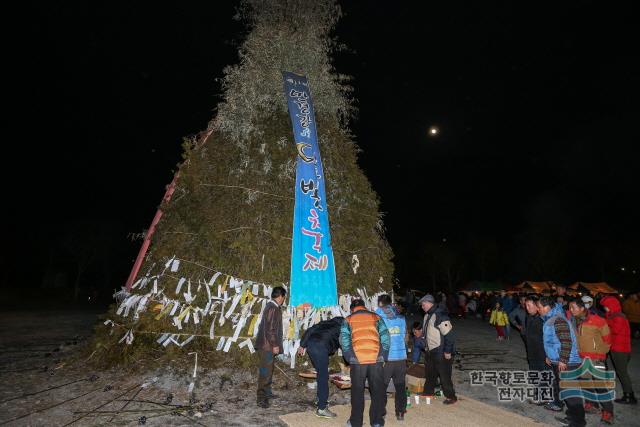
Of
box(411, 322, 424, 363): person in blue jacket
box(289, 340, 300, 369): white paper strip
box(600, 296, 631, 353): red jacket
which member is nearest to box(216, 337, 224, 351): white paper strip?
box(289, 340, 300, 369): white paper strip

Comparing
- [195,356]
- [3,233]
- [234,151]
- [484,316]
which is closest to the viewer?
[195,356]

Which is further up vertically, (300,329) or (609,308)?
(609,308)

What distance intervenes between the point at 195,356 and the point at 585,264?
73.3 meters

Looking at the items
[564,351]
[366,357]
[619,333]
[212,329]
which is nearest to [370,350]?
[366,357]

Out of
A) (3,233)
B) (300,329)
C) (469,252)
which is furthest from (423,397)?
(469,252)

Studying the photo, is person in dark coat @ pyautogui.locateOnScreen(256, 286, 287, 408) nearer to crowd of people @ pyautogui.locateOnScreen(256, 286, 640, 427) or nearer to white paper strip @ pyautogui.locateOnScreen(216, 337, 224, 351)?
crowd of people @ pyautogui.locateOnScreen(256, 286, 640, 427)

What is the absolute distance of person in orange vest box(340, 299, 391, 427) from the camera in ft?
17.6

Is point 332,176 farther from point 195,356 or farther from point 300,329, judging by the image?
point 195,356

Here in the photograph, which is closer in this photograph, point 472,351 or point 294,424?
point 294,424

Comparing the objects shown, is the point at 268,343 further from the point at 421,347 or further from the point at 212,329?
the point at 421,347

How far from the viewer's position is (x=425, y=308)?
6.96 metres

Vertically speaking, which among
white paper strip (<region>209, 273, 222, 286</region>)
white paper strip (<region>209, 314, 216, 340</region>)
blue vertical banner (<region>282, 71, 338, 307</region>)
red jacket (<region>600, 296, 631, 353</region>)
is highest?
blue vertical banner (<region>282, 71, 338, 307</region>)

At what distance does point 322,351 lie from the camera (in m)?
6.06

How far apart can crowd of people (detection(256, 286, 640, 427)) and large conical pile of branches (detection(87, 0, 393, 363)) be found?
172 cm
